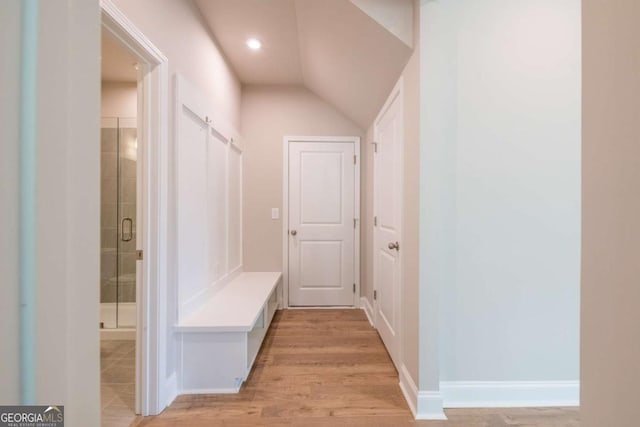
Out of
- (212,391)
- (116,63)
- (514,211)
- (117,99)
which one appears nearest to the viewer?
(514,211)

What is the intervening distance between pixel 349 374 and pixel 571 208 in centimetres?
171

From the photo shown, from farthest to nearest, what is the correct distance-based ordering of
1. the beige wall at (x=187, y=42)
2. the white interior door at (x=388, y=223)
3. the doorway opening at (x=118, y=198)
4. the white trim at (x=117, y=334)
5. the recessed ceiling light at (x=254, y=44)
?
the doorway opening at (x=118, y=198) → the white trim at (x=117, y=334) → the recessed ceiling light at (x=254, y=44) → the white interior door at (x=388, y=223) → the beige wall at (x=187, y=42)

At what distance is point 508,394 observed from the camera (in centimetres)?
169

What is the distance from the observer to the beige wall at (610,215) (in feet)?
1.91

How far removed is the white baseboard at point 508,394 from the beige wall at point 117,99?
11.6 ft

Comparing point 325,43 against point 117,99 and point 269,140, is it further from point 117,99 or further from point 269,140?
point 117,99

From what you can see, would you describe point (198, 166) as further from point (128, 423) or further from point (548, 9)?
point (548, 9)

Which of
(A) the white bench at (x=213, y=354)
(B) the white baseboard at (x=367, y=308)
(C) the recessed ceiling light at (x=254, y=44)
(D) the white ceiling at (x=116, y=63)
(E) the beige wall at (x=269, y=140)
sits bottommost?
(B) the white baseboard at (x=367, y=308)

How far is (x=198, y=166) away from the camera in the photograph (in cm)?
207

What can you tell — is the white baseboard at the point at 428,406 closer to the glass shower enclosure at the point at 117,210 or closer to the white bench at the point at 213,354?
the white bench at the point at 213,354

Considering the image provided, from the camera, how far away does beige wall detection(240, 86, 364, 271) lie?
335 cm

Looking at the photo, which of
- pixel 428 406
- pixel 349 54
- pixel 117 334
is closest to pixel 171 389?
pixel 117 334

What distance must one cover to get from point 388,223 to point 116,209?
2.64 metres

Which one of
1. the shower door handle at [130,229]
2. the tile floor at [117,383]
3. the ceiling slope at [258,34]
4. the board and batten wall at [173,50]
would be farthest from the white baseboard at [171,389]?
the ceiling slope at [258,34]
